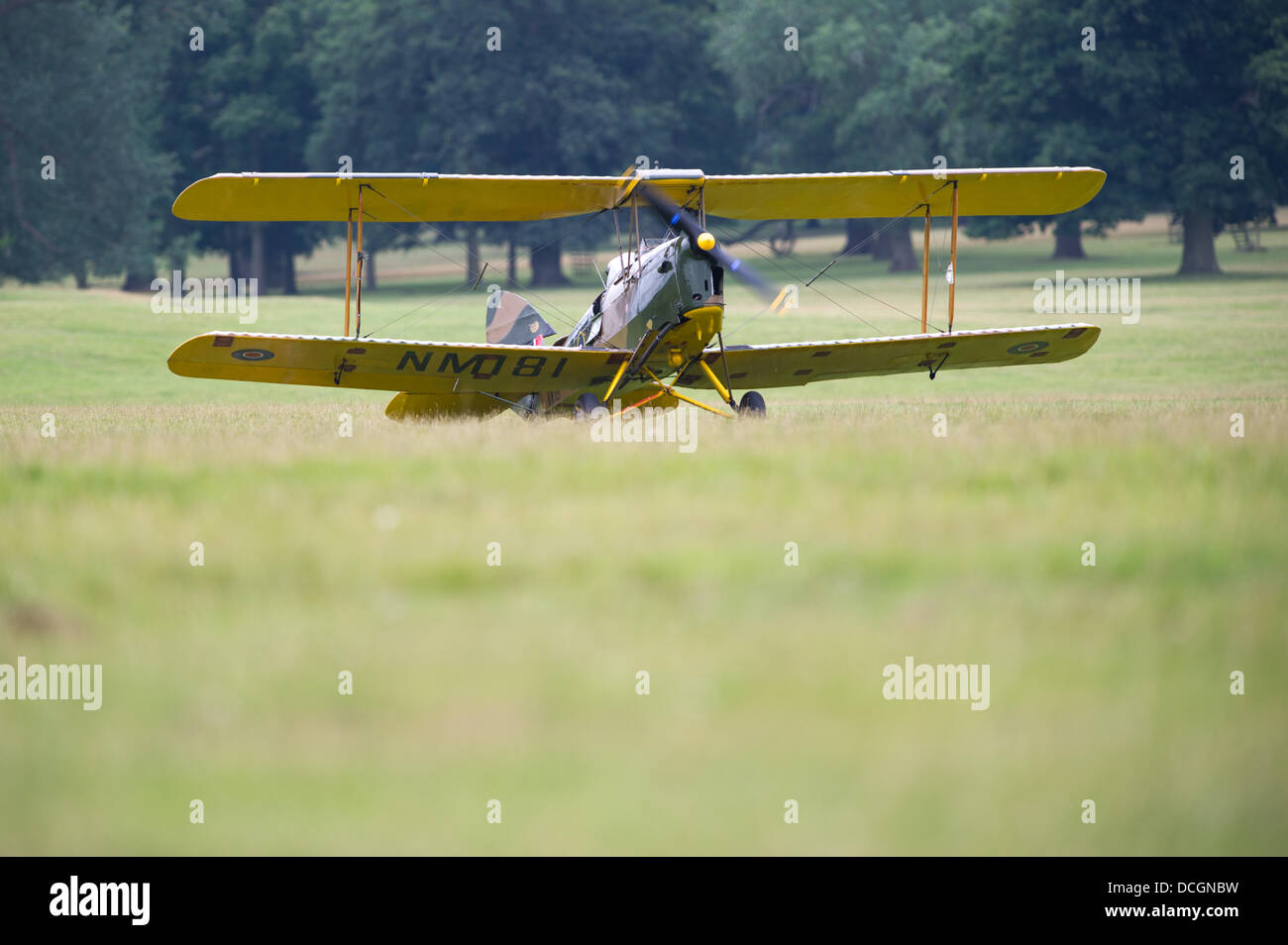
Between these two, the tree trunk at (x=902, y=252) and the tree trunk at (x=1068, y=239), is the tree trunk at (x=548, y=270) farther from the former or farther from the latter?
the tree trunk at (x=1068, y=239)

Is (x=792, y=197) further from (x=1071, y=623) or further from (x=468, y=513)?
(x=1071, y=623)

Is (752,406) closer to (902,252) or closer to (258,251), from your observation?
(902,252)

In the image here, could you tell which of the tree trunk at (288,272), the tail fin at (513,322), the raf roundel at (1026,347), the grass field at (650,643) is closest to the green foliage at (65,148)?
the tree trunk at (288,272)

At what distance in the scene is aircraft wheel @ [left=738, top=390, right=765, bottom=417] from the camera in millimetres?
15062

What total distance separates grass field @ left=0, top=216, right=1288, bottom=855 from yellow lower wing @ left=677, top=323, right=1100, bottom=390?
220 inches

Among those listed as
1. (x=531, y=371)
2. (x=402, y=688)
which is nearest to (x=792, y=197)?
(x=531, y=371)

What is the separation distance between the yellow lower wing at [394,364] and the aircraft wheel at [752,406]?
4.40 ft

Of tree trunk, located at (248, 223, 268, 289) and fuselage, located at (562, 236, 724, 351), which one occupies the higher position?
tree trunk, located at (248, 223, 268, 289)

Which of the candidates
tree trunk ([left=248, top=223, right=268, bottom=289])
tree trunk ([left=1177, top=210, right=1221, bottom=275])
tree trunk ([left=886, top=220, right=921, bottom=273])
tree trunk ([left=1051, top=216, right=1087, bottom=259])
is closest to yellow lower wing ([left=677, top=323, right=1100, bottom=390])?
tree trunk ([left=1177, top=210, right=1221, bottom=275])

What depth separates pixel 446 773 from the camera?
4746 millimetres

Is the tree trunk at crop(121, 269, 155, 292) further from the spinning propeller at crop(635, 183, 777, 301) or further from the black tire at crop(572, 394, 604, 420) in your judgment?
the spinning propeller at crop(635, 183, 777, 301)

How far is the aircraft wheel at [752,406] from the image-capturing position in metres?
15.1
